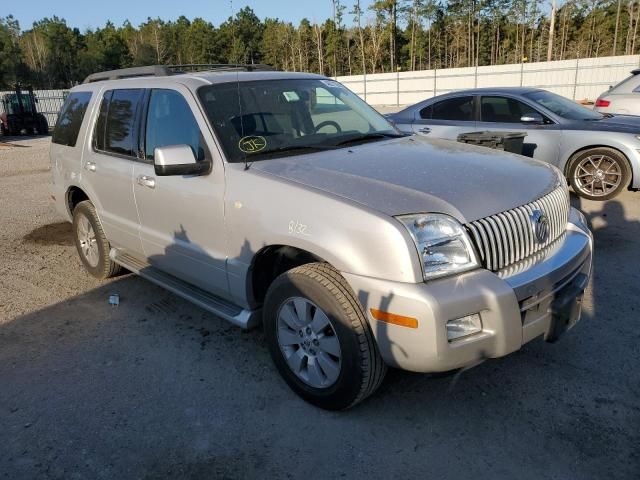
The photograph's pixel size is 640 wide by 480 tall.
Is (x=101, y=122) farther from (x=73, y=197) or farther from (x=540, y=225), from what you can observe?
(x=540, y=225)

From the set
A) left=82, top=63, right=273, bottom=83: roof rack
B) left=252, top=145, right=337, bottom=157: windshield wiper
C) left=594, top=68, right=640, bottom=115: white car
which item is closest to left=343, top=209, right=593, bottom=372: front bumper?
left=252, top=145, right=337, bottom=157: windshield wiper

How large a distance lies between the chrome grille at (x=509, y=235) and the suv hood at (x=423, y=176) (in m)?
0.05

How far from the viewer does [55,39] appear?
8194 cm

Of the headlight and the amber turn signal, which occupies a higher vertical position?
the headlight

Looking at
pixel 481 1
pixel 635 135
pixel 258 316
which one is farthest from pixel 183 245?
pixel 481 1

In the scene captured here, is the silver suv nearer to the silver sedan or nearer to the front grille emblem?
the front grille emblem

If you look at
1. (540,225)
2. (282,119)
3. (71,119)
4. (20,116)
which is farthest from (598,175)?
(20,116)

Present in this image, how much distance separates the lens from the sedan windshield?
25.5ft

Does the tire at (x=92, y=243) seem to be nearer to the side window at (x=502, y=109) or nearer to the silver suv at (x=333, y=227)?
the silver suv at (x=333, y=227)

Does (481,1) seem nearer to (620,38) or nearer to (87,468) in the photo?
(620,38)

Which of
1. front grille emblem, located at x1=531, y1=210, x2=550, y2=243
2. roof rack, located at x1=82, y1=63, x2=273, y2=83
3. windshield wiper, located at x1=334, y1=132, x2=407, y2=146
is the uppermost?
roof rack, located at x1=82, y1=63, x2=273, y2=83

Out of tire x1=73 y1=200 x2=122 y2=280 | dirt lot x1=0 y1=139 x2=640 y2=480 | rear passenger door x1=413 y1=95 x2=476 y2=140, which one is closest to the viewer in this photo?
dirt lot x1=0 y1=139 x2=640 y2=480

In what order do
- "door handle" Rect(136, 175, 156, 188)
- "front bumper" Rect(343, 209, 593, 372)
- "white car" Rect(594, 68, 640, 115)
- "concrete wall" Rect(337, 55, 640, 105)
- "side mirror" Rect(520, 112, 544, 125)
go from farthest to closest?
"concrete wall" Rect(337, 55, 640, 105)
"white car" Rect(594, 68, 640, 115)
"side mirror" Rect(520, 112, 544, 125)
"door handle" Rect(136, 175, 156, 188)
"front bumper" Rect(343, 209, 593, 372)

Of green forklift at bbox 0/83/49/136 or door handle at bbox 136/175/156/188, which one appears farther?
green forklift at bbox 0/83/49/136
